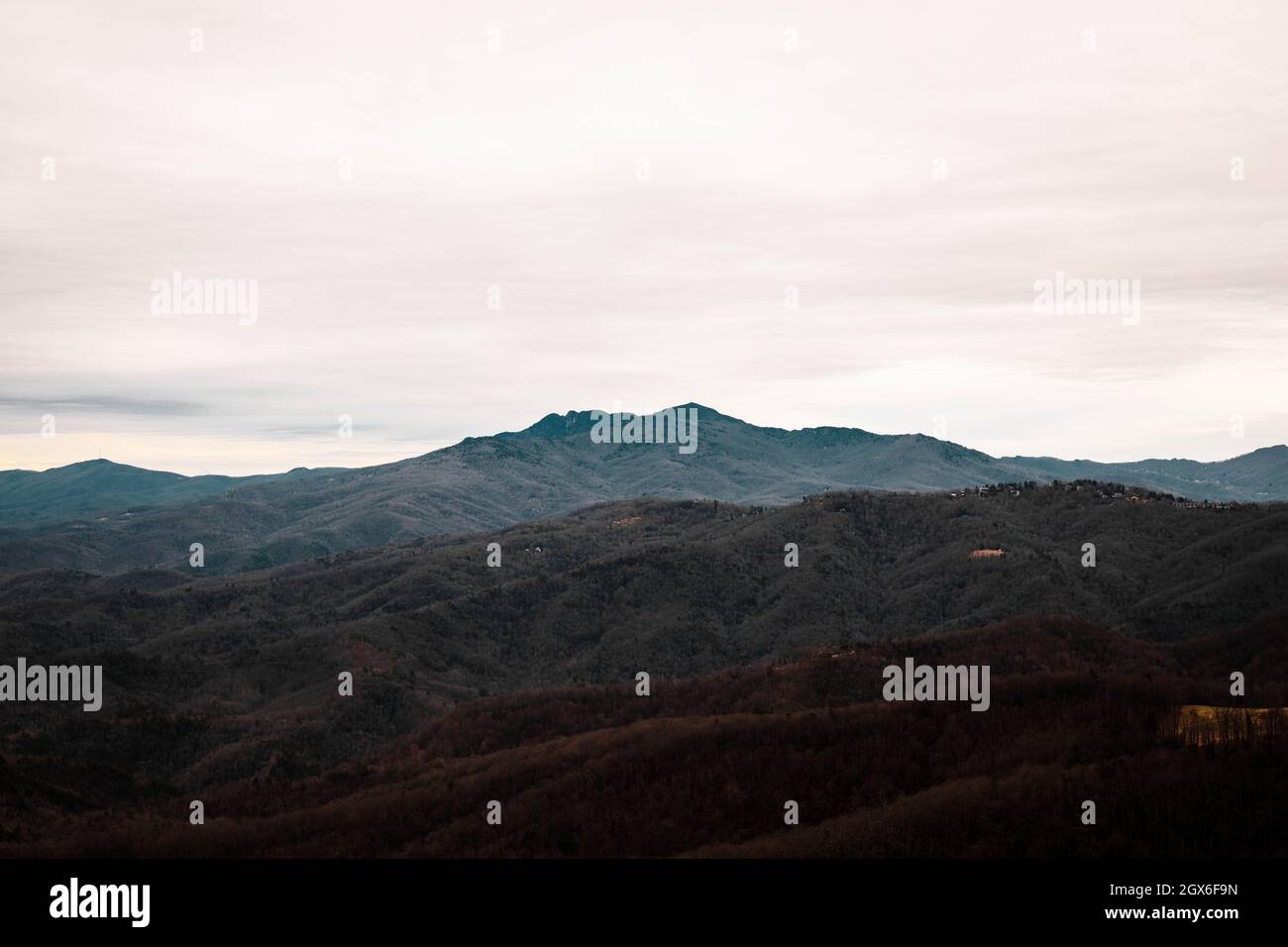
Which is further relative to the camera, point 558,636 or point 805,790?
point 558,636

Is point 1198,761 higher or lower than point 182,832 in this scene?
higher

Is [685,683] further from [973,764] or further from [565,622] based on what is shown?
[565,622]

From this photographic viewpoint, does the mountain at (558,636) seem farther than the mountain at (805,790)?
Yes

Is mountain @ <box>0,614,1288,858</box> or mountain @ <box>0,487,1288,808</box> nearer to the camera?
mountain @ <box>0,614,1288,858</box>

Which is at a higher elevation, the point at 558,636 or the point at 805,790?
the point at 805,790
